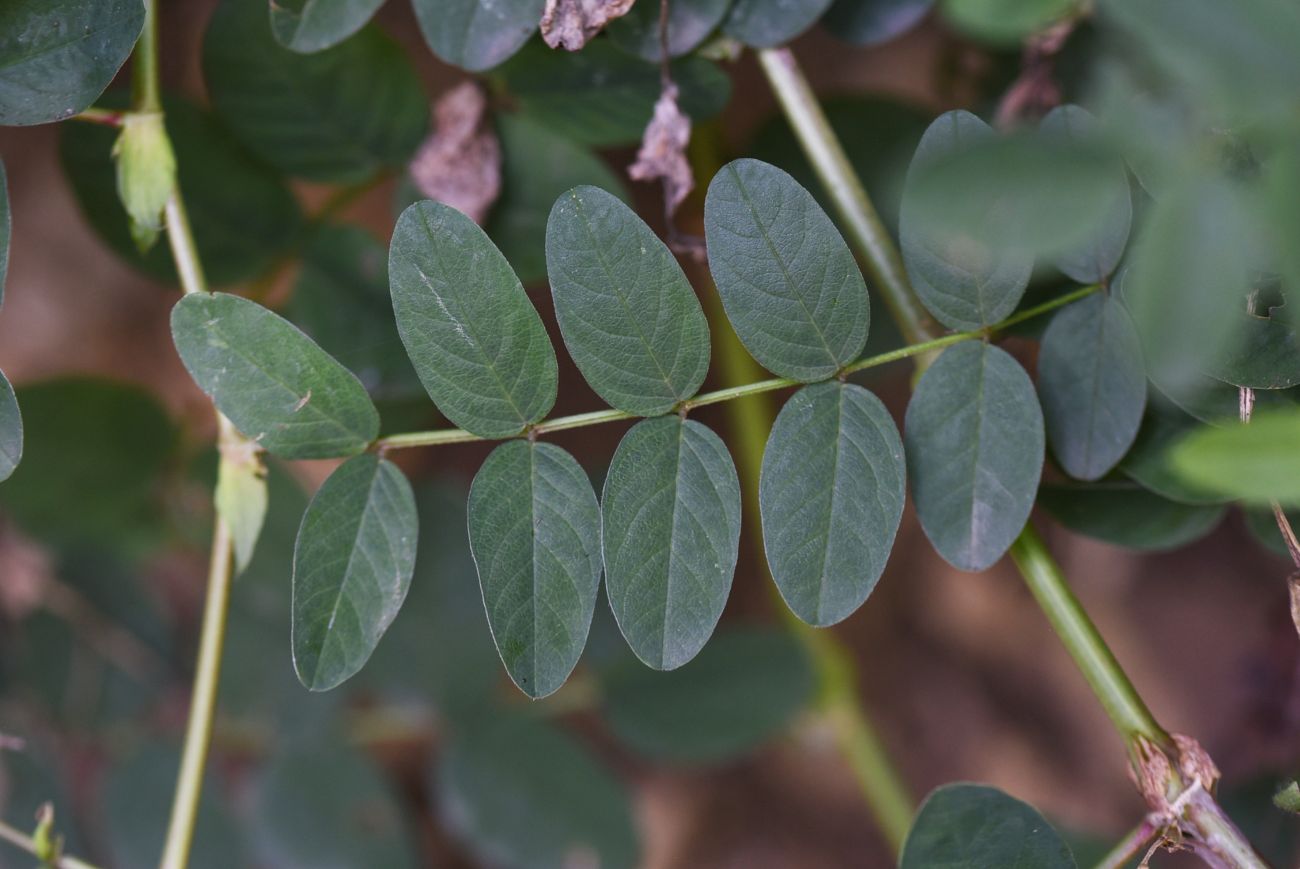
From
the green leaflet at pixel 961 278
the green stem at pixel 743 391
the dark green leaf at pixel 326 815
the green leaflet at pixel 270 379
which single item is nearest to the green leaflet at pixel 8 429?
the green leaflet at pixel 270 379

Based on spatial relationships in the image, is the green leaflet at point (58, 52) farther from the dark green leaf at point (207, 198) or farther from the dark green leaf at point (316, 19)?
the dark green leaf at point (207, 198)

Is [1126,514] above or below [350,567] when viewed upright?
below

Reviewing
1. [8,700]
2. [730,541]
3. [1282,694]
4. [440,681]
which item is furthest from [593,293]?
[8,700]

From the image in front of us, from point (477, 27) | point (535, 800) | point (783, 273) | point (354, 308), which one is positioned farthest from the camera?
point (535, 800)

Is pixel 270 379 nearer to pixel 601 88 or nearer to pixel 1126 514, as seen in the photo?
pixel 601 88

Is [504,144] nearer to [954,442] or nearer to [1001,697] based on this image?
[954,442]

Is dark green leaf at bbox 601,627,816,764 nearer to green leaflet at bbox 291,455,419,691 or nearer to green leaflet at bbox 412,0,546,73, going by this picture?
green leaflet at bbox 291,455,419,691

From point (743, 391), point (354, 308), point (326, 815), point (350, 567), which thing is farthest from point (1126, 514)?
point (326, 815)
